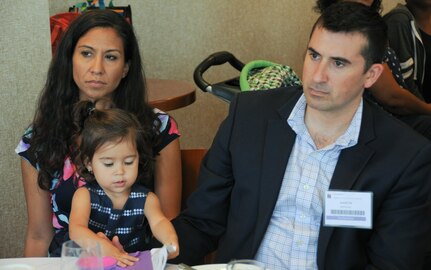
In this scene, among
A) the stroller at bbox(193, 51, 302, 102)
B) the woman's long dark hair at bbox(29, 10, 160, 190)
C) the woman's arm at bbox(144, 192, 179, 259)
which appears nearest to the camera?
the woman's arm at bbox(144, 192, 179, 259)

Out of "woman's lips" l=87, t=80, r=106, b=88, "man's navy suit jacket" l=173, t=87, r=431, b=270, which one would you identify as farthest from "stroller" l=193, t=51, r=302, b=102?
"woman's lips" l=87, t=80, r=106, b=88

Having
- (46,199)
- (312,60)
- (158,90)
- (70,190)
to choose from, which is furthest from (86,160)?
(158,90)

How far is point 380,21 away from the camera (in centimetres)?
231

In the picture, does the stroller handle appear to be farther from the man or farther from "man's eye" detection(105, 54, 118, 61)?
the man

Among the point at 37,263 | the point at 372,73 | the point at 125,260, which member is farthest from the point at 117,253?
the point at 372,73

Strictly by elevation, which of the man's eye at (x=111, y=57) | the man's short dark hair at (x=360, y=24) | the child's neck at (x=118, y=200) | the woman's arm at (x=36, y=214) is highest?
the man's short dark hair at (x=360, y=24)

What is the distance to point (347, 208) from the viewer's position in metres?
2.09

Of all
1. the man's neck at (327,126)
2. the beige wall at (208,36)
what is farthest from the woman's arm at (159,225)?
the beige wall at (208,36)

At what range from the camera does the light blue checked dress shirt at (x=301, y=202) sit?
2227mm

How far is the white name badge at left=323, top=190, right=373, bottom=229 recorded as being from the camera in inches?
81.9

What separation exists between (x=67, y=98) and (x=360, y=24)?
1.15 m

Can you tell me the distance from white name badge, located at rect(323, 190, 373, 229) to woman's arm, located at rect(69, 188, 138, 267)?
0.67m

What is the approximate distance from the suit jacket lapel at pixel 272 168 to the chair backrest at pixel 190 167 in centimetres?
49

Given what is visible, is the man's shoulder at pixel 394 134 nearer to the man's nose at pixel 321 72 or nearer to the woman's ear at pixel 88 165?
the man's nose at pixel 321 72
